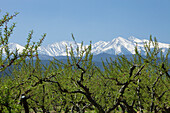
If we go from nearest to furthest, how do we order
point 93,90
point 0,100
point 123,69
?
point 0,100 → point 123,69 → point 93,90

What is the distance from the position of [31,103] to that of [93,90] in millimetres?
7416

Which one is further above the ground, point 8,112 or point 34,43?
point 34,43

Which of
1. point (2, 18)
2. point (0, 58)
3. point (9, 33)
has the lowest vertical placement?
point (0, 58)

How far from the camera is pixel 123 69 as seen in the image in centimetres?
1370

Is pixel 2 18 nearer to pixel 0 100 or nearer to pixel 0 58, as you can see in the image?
pixel 0 58

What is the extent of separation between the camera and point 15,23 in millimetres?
5602

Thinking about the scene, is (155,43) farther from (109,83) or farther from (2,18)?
(109,83)

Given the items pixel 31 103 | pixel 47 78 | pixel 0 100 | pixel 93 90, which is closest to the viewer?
pixel 0 100

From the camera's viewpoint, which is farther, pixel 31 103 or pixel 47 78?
pixel 31 103

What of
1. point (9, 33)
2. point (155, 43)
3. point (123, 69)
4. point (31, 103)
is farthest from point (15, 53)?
point (31, 103)

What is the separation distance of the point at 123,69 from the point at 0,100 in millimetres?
8746

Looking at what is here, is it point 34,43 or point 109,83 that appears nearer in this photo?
point 34,43

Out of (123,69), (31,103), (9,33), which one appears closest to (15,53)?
(9,33)

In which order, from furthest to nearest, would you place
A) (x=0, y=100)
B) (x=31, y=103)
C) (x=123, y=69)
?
(x=31, y=103) → (x=123, y=69) → (x=0, y=100)
